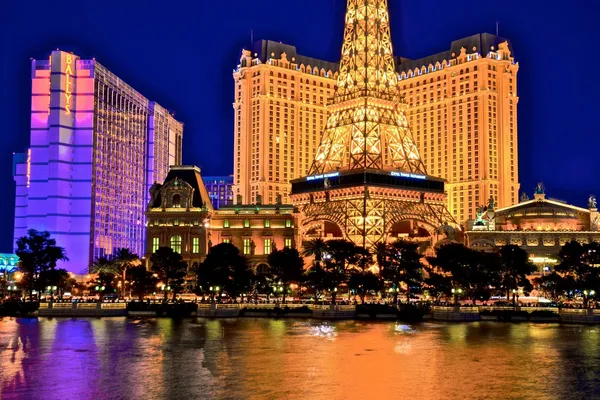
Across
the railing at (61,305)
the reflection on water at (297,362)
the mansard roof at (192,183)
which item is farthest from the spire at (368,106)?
the reflection on water at (297,362)

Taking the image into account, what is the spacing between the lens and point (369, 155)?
15975 cm

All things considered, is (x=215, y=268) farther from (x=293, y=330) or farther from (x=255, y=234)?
(x=255, y=234)

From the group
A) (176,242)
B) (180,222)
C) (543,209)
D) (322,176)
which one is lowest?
(176,242)

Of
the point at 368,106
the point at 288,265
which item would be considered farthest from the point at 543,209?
the point at 288,265

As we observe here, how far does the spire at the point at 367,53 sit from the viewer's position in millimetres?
161000

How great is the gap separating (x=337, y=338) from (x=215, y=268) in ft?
159

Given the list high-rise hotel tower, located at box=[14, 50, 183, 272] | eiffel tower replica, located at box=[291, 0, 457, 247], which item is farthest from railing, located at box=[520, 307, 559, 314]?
high-rise hotel tower, located at box=[14, 50, 183, 272]

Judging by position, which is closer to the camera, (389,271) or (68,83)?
(389,271)

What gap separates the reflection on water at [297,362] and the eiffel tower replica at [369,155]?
73.0m

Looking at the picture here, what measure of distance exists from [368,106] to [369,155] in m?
9.82

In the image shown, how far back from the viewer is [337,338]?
7231cm

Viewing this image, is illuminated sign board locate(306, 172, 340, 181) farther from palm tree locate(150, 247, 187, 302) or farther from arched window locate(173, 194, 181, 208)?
palm tree locate(150, 247, 187, 302)

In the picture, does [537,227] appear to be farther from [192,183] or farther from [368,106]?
[192,183]

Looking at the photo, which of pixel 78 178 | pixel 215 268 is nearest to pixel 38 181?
pixel 78 178
